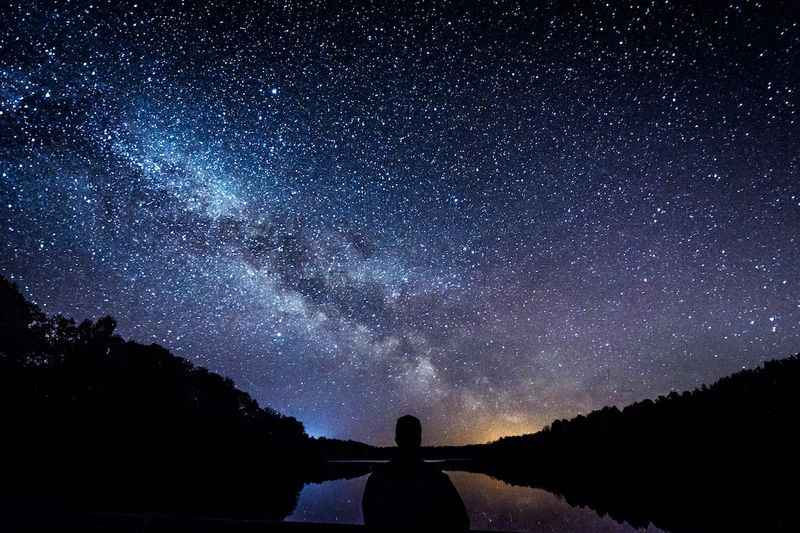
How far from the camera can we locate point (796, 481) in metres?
21.9

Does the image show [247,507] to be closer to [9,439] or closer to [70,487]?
[70,487]

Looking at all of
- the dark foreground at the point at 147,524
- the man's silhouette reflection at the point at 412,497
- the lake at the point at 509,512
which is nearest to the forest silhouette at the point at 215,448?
the dark foreground at the point at 147,524

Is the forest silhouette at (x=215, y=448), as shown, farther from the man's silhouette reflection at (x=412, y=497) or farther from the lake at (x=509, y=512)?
the man's silhouette reflection at (x=412, y=497)

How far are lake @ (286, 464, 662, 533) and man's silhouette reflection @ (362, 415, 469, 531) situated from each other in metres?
16.1

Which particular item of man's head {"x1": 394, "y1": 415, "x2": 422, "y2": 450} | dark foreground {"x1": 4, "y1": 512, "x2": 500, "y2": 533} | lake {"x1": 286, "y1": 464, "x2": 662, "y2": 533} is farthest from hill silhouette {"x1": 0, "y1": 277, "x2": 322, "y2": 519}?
man's head {"x1": 394, "y1": 415, "x2": 422, "y2": 450}

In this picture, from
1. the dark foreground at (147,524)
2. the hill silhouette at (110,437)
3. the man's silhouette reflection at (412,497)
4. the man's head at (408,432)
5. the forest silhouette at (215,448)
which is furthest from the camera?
the hill silhouette at (110,437)

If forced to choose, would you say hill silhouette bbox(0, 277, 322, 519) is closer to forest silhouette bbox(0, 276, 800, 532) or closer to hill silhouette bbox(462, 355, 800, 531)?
forest silhouette bbox(0, 276, 800, 532)

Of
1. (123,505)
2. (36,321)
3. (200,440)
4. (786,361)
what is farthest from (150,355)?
(786,361)

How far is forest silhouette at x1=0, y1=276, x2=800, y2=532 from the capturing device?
1914 centimetres

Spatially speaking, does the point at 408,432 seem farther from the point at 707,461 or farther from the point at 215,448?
the point at 215,448

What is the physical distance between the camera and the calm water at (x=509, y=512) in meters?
17.3

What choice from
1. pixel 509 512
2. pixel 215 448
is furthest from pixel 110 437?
pixel 509 512

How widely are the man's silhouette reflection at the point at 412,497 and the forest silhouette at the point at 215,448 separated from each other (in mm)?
2091

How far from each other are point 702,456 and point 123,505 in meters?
40.9
